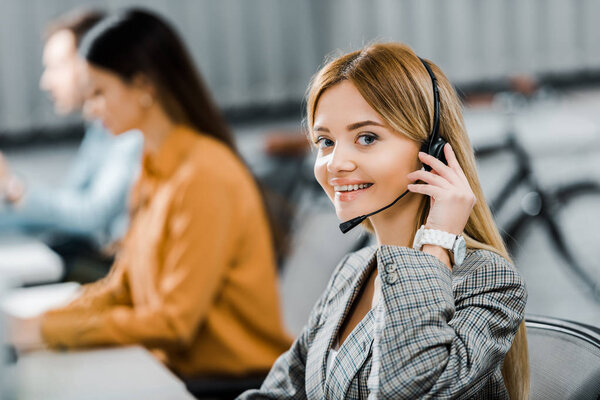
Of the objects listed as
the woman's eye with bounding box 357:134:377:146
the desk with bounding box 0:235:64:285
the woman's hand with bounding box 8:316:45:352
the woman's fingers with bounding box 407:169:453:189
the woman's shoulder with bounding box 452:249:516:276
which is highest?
the woman's eye with bounding box 357:134:377:146

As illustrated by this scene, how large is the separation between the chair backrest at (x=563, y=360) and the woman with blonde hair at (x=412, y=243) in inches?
1.8

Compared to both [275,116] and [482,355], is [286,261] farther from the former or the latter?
[275,116]

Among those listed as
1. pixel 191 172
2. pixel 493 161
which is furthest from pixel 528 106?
pixel 191 172

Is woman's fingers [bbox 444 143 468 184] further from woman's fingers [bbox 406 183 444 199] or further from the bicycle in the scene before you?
the bicycle

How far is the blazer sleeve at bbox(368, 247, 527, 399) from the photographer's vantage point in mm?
844

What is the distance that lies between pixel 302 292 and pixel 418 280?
1.03 m

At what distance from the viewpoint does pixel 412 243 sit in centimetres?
97

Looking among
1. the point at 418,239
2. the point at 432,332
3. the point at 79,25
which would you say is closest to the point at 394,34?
the point at 79,25

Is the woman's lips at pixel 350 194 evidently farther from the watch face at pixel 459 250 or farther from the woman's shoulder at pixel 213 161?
the woman's shoulder at pixel 213 161

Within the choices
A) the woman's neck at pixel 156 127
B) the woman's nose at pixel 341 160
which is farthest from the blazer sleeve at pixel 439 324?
the woman's neck at pixel 156 127

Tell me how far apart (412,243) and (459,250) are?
0.28ft

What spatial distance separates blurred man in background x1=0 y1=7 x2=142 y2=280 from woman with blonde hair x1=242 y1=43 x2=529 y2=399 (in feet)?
6.39

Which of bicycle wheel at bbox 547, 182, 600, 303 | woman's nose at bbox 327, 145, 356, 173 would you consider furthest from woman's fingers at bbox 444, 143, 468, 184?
bicycle wheel at bbox 547, 182, 600, 303

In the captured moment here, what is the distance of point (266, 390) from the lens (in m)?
1.15
